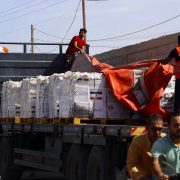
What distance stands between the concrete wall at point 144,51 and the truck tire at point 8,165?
16.5 feet

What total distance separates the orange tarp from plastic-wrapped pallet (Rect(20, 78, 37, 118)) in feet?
8.51

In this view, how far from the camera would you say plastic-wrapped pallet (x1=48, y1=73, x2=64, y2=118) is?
522 inches

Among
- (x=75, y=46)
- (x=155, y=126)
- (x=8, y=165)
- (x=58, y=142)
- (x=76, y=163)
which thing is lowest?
(x=8, y=165)

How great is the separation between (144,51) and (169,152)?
14.3 m

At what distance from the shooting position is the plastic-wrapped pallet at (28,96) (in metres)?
14.9

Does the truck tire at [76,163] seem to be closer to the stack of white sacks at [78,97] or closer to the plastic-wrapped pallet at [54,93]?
the stack of white sacks at [78,97]

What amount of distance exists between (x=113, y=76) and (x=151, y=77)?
0.79 m

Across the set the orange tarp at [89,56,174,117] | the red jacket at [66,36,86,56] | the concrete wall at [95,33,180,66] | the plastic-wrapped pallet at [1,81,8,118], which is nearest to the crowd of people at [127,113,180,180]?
the orange tarp at [89,56,174,117]

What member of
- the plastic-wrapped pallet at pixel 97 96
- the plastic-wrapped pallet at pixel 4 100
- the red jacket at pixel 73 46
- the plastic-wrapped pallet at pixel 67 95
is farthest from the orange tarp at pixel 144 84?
the red jacket at pixel 73 46

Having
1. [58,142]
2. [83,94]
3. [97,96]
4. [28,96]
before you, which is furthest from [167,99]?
[28,96]

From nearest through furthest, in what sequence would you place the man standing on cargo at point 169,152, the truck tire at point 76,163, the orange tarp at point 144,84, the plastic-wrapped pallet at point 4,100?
the man standing on cargo at point 169,152, the orange tarp at point 144,84, the truck tire at point 76,163, the plastic-wrapped pallet at point 4,100

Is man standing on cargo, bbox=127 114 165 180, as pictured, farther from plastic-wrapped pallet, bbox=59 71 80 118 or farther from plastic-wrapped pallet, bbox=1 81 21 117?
plastic-wrapped pallet, bbox=1 81 21 117

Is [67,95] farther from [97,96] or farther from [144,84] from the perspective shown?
[144,84]

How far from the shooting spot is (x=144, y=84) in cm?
1204
